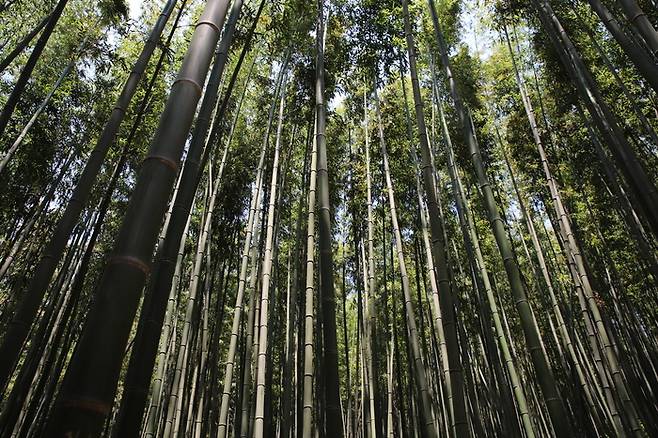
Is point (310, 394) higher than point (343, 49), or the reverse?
point (343, 49)

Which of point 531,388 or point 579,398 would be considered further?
point 531,388

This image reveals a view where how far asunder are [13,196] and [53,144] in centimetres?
91

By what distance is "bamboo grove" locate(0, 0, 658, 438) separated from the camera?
2.82 m

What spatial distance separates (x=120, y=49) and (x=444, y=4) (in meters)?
4.49

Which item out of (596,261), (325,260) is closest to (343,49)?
(325,260)

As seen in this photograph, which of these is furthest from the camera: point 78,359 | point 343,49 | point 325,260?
point 343,49

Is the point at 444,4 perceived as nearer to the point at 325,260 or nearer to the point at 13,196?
Result: the point at 325,260

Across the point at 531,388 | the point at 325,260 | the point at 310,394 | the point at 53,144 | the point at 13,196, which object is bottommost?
the point at 310,394

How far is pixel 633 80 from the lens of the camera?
5.79 meters

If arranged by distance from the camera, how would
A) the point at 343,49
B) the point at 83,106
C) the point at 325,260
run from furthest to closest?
the point at 83,106
the point at 343,49
the point at 325,260

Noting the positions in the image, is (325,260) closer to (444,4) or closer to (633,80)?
(444,4)

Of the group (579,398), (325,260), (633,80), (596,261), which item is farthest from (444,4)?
(579,398)

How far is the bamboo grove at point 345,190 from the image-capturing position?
2822 millimetres

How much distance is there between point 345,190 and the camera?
6883mm
